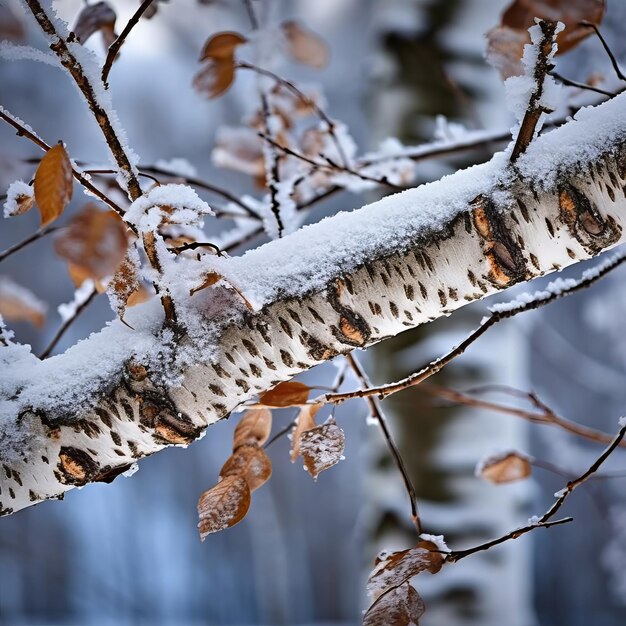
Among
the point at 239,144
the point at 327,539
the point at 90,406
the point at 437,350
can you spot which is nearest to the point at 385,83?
the point at 239,144

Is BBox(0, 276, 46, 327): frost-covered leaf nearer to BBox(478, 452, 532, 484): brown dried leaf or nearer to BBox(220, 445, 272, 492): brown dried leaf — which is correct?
BBox(220, 445, 272, 492): brown dried leaf

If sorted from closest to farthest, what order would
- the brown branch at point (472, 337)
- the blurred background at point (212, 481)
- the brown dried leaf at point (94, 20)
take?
the brown branch at point (472, 337) → the brown dried leaf at point (94, 20) → the blurred background at point (212, 481)

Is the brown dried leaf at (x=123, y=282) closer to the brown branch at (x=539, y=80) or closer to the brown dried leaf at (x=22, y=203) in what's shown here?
the brown dried leaf at (x=22, y=203)

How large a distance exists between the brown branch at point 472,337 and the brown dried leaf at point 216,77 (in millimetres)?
408

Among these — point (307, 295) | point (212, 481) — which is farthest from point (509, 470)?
point (212, 481)

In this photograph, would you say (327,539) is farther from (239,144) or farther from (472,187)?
(472,187)

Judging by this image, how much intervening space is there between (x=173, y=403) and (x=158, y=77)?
3638 millimetres

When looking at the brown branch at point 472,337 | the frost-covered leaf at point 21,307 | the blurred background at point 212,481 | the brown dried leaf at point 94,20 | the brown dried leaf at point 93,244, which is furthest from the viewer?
the blurred background at point 212,481

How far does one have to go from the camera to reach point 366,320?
37 centimetres

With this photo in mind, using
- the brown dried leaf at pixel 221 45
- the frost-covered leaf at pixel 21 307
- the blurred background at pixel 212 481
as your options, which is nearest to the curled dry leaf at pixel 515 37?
the brown dried leaf at pixel 221 45

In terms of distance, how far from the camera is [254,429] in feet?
1.56

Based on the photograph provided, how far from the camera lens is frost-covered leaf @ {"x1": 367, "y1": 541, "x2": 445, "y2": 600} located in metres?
0.36

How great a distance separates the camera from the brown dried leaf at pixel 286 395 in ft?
1.35

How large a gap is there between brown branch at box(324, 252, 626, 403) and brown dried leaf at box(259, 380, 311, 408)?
0.06 feet
